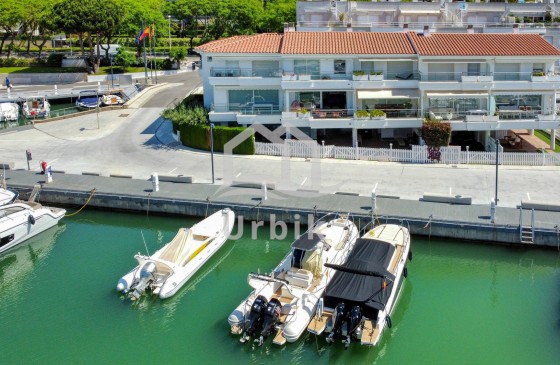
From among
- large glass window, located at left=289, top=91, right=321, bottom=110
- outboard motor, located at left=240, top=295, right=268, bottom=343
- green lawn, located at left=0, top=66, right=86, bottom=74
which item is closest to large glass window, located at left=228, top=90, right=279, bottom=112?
large glass window, located at left=289, top=91, right=321, bottom=110

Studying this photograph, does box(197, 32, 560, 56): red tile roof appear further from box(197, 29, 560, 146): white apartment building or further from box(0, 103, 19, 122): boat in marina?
box(0, 103, 19, 122): boat in marina

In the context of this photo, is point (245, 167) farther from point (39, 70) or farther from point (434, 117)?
point (39, 70)

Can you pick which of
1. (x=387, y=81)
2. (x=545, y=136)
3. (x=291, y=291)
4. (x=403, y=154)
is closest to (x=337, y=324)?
(x=291, y=291)

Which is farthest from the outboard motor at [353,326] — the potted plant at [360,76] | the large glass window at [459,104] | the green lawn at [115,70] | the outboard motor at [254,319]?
the green lawn at [115,70]

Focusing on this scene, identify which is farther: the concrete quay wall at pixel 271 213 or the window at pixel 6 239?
the window at pixel 6 239

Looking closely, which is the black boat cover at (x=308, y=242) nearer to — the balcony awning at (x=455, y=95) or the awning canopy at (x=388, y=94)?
the awning canopy at (x=388, y=94)

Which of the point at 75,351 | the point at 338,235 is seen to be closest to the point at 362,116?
the point at 338,235
